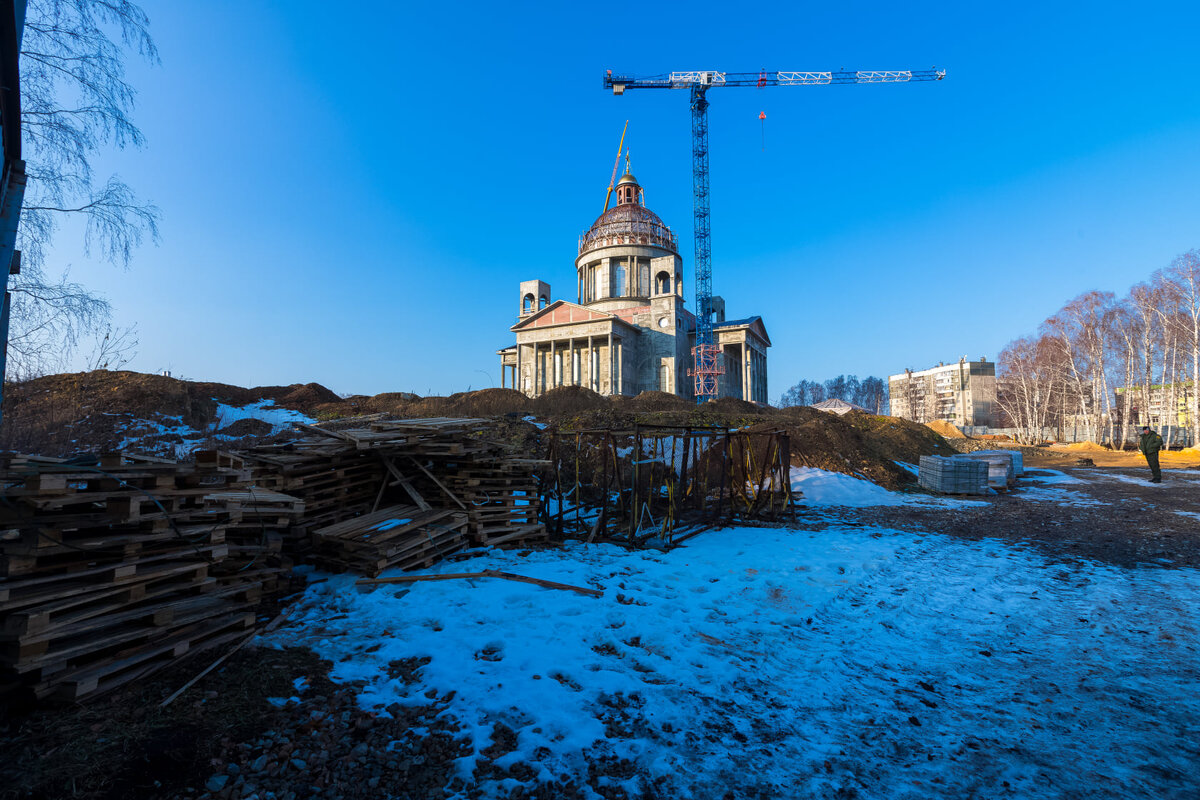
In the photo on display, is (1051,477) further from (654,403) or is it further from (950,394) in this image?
(950,394)

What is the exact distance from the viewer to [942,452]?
28.2m

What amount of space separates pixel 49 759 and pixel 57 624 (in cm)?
94

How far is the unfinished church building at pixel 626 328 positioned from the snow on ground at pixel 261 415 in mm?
23099

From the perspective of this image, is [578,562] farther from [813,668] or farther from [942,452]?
[942,452]

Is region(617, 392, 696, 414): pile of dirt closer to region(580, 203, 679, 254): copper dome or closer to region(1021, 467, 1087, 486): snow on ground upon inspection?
region(1021, 467, 1087, 486): snow on ground

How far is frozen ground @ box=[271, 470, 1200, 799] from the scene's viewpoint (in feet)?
10.5

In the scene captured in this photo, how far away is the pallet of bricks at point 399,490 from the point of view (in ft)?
22.9

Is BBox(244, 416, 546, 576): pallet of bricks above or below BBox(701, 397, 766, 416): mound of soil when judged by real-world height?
below

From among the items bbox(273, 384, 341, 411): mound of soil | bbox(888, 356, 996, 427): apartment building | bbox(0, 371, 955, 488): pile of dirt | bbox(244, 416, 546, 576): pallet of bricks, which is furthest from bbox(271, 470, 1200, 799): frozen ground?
bbox(888, 356, 996, 427): apartment building

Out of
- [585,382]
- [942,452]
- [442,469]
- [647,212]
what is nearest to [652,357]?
[585,382]

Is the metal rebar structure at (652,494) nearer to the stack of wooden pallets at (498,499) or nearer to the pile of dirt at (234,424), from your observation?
the stack of wooden pallets at (498,499)

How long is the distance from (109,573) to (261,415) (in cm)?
2416

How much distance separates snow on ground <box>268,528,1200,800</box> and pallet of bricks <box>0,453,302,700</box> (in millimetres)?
905

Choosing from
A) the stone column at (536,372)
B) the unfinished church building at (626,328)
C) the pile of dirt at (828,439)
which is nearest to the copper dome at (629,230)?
the unfinished church building at (626,328)
